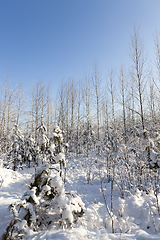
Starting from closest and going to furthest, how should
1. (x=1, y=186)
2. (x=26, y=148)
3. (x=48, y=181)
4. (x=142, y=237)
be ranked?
1. (x=142, y=237)
2. (x=48, y=181)
3. (x=1, y=186)
4. (x=26, y=148)

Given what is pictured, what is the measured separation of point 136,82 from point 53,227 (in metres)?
6.98

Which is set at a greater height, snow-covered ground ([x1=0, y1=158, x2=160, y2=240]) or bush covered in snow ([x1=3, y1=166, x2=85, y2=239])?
bush covered in snow ([x1=3, y1=166, x2=85, y2=239])

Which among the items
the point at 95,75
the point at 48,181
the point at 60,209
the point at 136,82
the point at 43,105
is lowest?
the point at 60,209

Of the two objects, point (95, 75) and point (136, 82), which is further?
point (95, 75)

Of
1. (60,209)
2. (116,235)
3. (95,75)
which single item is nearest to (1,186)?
(60,209)

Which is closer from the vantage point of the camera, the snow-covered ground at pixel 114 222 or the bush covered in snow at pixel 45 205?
the bush covered in snow at pixel 45 205

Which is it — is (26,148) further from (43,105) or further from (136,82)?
(136,82)

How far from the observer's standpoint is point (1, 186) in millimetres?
4441

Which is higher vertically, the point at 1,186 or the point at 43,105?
the point at 43,105

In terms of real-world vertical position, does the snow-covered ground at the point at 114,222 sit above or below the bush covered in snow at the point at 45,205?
below

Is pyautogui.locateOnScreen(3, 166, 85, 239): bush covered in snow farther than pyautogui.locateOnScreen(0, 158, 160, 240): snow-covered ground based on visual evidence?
No

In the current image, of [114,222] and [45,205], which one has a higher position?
[45,205]

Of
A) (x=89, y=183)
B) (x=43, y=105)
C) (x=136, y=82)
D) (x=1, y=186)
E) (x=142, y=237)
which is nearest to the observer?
(x=142, y=237)

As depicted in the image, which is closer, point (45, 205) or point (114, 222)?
point (45, 205)
